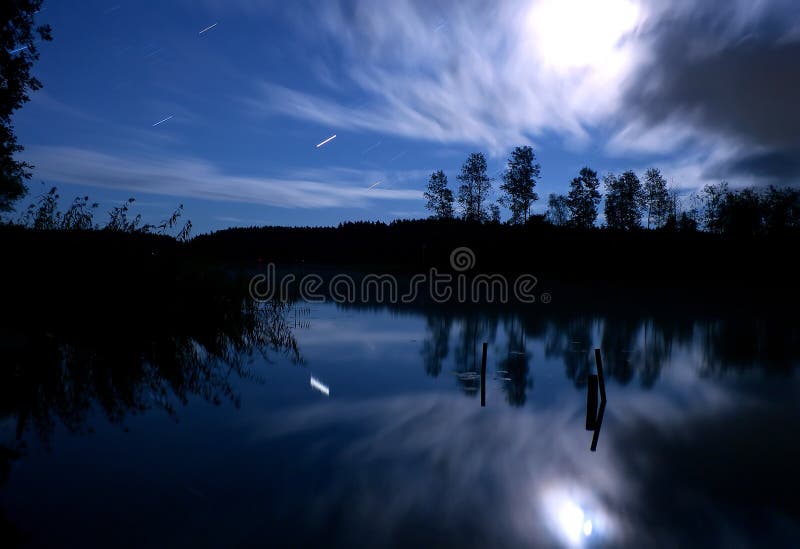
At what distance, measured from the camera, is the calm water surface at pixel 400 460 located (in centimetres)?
766

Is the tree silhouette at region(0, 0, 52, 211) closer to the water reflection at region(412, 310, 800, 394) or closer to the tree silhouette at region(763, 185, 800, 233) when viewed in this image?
the water reflection at region(412, 310, 800, 394)

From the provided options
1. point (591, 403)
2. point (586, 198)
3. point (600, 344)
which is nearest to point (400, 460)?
point (591, 403)

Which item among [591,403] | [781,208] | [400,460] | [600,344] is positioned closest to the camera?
[400,460]

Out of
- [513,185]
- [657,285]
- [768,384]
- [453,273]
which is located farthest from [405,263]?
[768,384]

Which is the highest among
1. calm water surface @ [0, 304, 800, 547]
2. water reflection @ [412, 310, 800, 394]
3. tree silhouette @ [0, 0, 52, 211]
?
tree silhouette @ [0, 0, 52, 211]

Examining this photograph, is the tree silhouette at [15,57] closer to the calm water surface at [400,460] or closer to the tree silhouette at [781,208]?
the calm water surface at [400,460]

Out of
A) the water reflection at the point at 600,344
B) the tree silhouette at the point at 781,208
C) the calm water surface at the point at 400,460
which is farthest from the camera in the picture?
the tree silhouette at the point at 781,208

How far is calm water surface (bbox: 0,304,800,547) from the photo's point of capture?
7656mm

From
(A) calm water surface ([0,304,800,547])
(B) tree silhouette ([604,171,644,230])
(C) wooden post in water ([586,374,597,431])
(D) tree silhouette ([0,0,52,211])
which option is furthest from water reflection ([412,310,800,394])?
(B) tree silhouette ([604,171,644,230])

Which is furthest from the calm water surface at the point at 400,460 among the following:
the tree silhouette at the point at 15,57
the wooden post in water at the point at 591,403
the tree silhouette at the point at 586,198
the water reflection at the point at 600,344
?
the tree silhouette at the point at 586,198

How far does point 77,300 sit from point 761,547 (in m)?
20.2

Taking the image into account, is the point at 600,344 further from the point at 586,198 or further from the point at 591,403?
the point at 586,198

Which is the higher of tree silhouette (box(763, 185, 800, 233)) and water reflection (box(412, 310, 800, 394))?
tree silhouette (box(763, 185, 800, 233))

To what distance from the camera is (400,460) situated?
1046 centimetres
